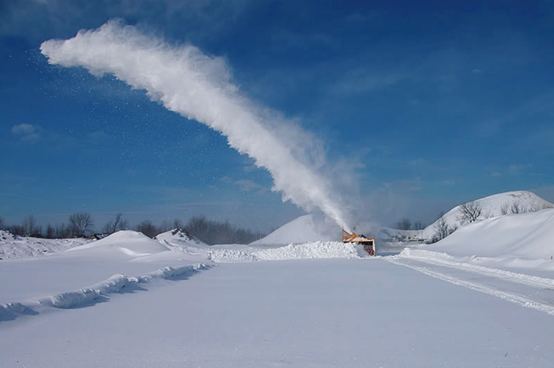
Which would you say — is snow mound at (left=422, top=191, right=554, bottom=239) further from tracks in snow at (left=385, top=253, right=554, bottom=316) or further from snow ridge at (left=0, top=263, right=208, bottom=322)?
snow ridge at (left=0, top=263, right=208, bottom=322)

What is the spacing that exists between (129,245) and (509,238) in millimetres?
30453

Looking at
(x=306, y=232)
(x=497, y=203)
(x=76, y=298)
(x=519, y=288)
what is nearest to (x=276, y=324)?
(x=76, y=298)

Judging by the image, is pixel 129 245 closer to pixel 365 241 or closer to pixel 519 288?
pixel 365 241

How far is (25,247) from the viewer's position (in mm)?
34438

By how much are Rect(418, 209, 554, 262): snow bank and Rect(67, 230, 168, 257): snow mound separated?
23.2m

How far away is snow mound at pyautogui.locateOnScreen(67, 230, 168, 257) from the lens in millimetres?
30487

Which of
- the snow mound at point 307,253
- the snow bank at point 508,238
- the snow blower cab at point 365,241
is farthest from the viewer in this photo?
the snow blower cab at point 365,241

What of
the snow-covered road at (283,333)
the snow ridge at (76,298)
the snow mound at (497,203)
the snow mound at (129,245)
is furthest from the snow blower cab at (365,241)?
the snow mound at (497,203)

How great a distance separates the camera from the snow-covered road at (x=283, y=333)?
16.0 ft

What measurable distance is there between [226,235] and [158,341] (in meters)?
84.9

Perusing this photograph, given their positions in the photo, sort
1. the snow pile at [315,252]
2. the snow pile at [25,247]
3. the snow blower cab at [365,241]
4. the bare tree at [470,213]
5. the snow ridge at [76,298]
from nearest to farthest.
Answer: the snow ridge at [76,298] → the snow pile at [25,247] → the snow pile at [315,252] → the snow blower cab at [365,241] → the bare tree at [470,213]

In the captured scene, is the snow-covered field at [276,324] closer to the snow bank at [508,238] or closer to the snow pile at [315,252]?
the snow bank at [508,238]

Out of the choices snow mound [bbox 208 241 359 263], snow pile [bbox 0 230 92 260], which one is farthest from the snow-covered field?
snow pile [bbox 0 230 92 260]

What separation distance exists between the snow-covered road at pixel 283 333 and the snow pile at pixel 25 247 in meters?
28.1
